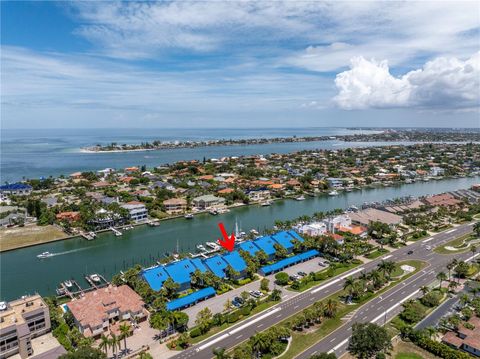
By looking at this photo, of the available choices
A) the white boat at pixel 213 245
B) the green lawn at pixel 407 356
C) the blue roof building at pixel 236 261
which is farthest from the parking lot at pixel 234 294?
the white boat at pixel 213 245

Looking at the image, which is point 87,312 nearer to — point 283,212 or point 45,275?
point 45,275

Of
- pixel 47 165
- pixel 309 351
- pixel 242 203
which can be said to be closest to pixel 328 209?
pixel 242 203

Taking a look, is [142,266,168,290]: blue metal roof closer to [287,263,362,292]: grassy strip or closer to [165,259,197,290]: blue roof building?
[165,259,197,290]: blue roof building

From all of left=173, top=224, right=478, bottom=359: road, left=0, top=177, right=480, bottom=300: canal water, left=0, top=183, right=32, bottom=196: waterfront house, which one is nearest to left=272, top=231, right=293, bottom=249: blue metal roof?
left=173, top=224, right=478, bottom=359: road

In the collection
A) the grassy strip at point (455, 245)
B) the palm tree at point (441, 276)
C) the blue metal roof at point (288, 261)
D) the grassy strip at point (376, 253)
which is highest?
the palm tree at point (441, 276)

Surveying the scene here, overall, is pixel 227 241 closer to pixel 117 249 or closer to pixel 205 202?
pixel 117 249

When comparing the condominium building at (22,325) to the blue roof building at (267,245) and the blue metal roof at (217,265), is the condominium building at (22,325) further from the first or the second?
the blue roof building at (267,245)

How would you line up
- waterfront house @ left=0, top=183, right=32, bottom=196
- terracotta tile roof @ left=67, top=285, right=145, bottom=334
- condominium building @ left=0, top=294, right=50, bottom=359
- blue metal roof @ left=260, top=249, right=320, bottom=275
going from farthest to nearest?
1. waterfront house @ left=0, top=183, right=32, bottom=196
2. blue metal roof @ left=260, top=249, right=320, bottom=275
3. terracotta tile roof @ left=67, top=285, right=145, bottom=334
4. condominium building @ left=0, top=294, right=50, bottom=359
